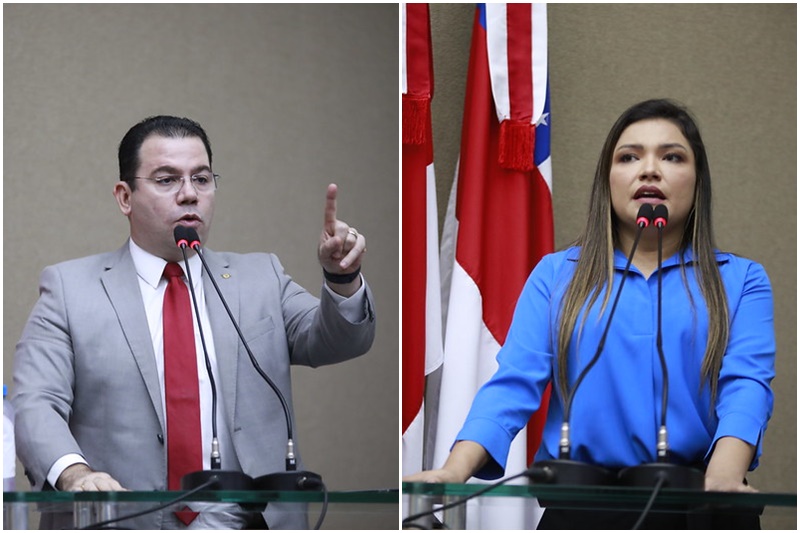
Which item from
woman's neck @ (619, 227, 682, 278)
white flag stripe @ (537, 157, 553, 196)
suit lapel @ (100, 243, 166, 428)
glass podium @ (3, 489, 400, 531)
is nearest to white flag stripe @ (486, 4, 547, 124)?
white flag stripe @ (537, 157, 553, 196)

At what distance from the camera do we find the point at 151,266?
2.98 m

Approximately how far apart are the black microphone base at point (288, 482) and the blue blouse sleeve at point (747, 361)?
82cm

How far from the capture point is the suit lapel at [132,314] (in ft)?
9.11

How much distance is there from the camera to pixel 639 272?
8.46 feet

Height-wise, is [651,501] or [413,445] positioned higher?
[651,501]

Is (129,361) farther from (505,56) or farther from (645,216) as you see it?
(505,56)

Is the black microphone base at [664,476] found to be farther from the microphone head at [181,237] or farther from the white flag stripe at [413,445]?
the white flag stripe at [413,445]

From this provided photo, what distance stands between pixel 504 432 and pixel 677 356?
0.41 metres

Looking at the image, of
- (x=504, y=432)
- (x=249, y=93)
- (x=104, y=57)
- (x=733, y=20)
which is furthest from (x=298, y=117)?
(x=504, y=432)

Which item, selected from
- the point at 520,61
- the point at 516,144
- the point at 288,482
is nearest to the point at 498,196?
the point at 516,144

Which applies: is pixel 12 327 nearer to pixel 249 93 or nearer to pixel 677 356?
pixel 249 93

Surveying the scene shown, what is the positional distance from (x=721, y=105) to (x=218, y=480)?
9.01 feet

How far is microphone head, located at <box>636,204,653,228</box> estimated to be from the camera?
7.97 feet

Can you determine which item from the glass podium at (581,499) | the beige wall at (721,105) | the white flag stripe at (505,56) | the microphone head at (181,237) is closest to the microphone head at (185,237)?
the microphone head at (181,237)
